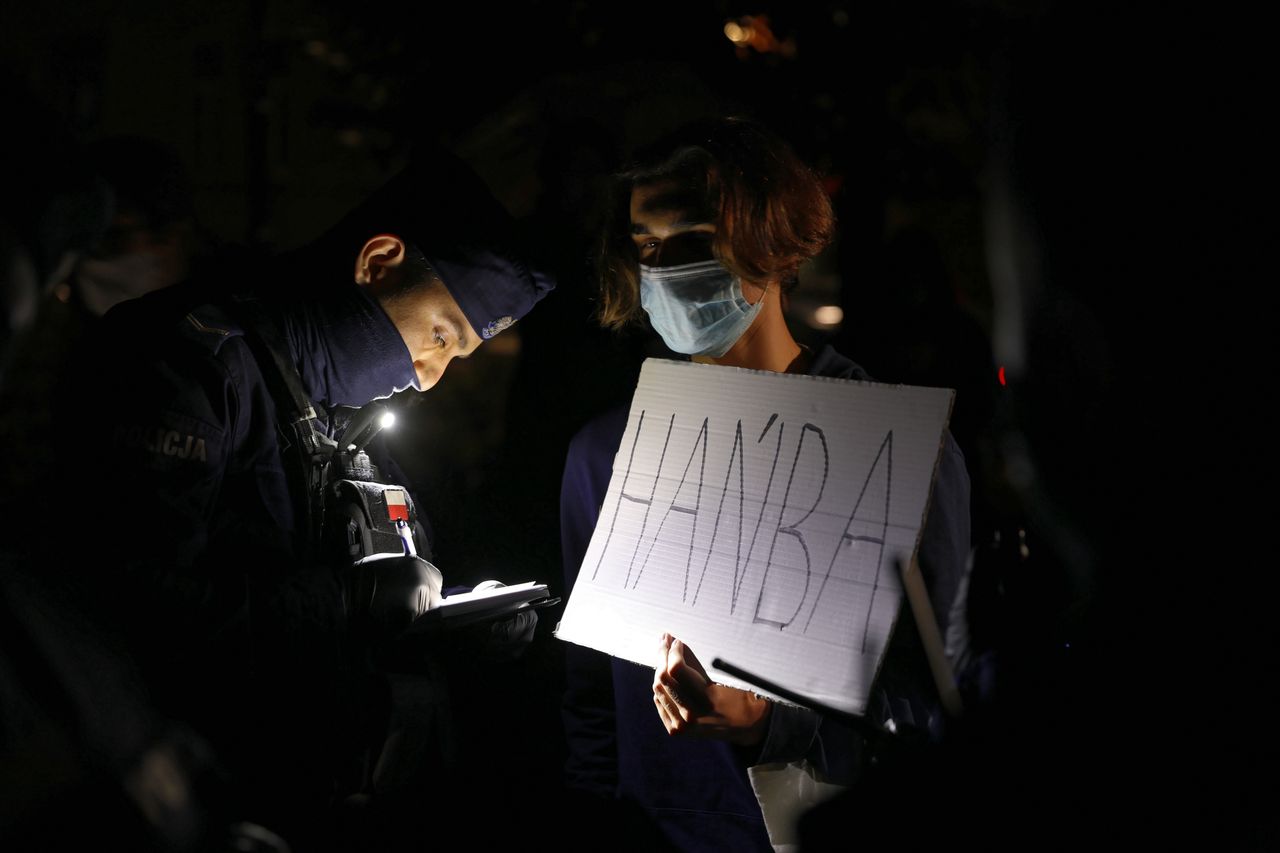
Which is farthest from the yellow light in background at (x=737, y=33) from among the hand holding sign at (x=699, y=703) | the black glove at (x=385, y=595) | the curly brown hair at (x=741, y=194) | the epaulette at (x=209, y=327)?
the hand holding sign at (x=699, y=703)

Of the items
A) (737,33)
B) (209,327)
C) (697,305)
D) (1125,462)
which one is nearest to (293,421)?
(209,327)

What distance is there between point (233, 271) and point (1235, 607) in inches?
75.1

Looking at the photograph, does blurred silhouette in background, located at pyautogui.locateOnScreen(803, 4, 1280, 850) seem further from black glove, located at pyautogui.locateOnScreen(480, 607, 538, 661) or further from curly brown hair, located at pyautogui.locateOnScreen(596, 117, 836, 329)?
black glove, located at pyautogui.locateOnScreen(480, 607, 538, 661)

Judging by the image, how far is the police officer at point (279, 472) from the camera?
64.9 inches

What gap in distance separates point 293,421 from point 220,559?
33 centimetres

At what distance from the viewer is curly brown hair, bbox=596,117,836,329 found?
202cm

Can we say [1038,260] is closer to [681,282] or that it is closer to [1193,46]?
[1193,46]

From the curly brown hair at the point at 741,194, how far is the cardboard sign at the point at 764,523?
31 centimetres

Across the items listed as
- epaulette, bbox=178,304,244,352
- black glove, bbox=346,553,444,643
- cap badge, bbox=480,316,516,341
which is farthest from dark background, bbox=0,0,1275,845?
black glove, bbox=346,553,444,643

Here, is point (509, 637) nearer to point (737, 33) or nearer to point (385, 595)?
point (385, 595)

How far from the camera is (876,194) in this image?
3.97 metres

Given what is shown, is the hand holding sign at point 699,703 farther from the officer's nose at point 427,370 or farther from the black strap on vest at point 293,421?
the officer's nose at point 427,370

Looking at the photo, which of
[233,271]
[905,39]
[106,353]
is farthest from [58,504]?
[905,39]

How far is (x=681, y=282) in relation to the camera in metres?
2.04
